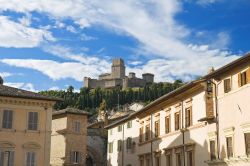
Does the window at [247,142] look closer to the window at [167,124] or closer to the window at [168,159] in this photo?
the window at [168,159]

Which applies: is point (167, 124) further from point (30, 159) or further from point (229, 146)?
point (30, 159)

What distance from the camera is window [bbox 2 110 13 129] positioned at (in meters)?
35.1

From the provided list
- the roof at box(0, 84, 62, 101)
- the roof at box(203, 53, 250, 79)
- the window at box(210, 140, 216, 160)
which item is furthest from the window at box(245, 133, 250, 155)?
the roof at box(0, 84, 62, 101)

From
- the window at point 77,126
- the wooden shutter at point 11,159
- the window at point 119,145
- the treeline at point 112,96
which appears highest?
the treeline at point 112,96

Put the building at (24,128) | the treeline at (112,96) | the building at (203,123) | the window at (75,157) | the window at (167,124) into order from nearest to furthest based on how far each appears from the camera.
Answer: the building at (203,123) → the building at (24,128) → the window at (167,124) → the window at (75,157) → the treeline at (112,96)

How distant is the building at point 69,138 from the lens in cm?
5084

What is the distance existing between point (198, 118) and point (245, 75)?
23.7ft

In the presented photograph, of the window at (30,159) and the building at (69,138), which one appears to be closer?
the window at (30,159)

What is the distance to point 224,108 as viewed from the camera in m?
27.0

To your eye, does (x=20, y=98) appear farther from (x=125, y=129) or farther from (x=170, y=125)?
(x=125, y=129)

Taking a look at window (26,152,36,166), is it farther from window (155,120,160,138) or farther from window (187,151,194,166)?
window (187,151,194,166)

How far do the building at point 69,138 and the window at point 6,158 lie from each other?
616 inches

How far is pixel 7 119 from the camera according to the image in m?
35.3

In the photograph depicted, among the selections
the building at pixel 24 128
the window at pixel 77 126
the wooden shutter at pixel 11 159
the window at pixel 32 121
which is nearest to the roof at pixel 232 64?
the building at pixel 24 128
